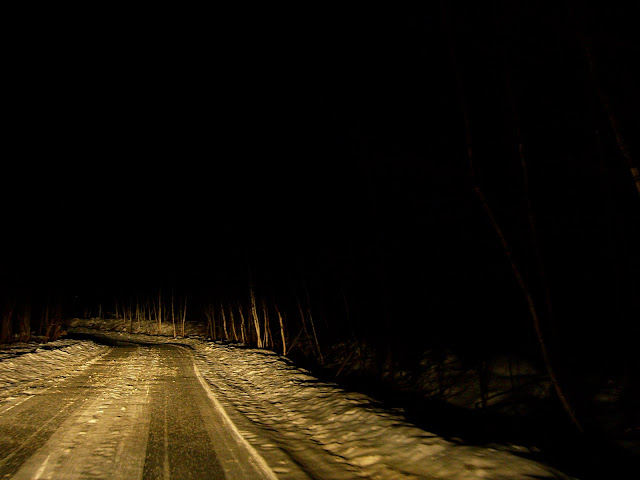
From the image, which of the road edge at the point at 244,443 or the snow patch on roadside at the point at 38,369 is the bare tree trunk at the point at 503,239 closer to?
the road edge at the point at 244,443

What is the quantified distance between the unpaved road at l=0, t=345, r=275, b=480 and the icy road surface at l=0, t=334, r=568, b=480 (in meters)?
0.02

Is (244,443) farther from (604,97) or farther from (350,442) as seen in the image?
(604,97)

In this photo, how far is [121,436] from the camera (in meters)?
5.39

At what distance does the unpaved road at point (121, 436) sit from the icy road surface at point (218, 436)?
15mm

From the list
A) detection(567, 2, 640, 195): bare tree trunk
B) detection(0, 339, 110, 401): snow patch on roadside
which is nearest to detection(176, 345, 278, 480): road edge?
detection(0, 339, 110, 401): snow patch on roadside

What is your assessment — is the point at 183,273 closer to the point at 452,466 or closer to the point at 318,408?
the point at 318,408

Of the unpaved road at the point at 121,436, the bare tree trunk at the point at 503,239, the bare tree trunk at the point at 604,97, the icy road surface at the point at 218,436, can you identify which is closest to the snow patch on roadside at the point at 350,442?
the icy road surface at the point at 218,436

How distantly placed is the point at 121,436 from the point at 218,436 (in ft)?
4.52

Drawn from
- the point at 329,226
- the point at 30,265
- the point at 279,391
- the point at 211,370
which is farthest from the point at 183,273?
the point at 279,391

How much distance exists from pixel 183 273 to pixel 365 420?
139 ft

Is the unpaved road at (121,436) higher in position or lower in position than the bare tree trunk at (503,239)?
lower

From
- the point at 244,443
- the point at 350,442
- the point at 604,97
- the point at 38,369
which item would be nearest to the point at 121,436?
the point at 244,443

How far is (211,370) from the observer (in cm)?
1278

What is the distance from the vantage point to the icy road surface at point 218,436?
418 cm
